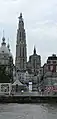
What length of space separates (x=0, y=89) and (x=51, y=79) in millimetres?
57382

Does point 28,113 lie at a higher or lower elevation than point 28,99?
lower

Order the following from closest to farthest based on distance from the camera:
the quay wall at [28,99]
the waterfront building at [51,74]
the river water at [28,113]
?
1. the river water at [28,113]
2. the quay wall at [28,99]
3. the waterfront building at [51,74]

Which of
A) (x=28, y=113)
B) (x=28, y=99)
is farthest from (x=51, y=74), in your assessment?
(x=28, y=113)

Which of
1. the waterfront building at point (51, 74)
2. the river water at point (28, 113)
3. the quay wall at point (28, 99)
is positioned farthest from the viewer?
the waterfront building at point (51, 74)

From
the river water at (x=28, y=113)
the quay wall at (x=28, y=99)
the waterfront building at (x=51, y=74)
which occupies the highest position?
the waterfront building at (x=51, y=74)

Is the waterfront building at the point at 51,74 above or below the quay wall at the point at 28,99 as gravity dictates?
above

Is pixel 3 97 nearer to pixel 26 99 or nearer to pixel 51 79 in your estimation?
pixel 26 99

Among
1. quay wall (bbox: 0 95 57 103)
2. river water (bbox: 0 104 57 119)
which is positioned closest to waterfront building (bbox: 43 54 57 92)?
quay wall (bbox: 0 95 57 103)

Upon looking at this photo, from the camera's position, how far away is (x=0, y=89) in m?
110

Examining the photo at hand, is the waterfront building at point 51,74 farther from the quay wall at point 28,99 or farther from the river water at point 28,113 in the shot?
the river water at point 28,113

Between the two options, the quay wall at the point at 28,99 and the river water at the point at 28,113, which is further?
the quay wall at the point at 28,99

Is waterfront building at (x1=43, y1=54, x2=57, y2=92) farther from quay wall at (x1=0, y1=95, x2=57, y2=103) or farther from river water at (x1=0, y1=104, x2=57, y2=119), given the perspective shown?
river water at (x1=0, y1=104, x2=57, y2=119)

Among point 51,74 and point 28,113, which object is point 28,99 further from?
point 51,74

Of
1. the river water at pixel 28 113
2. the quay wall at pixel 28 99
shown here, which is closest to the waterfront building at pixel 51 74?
the quay wall at pixel 28 99
